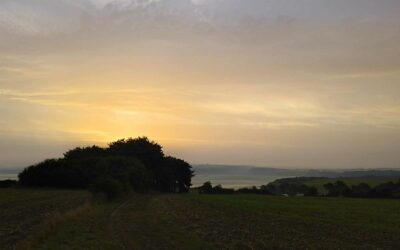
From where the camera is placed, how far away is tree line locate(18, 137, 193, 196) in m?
88.2

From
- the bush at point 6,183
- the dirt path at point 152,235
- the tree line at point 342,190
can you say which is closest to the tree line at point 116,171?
the bush at point 6,183

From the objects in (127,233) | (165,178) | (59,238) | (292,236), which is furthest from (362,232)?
(165,178)

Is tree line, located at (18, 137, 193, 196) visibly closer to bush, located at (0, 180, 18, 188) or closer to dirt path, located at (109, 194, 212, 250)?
bush, located at (0, 180, 18, 188)

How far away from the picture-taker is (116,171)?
3568 inches

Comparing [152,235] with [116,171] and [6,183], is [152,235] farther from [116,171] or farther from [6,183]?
[6,183]

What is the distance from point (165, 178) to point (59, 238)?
3915 inches

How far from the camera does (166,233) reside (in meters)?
27.8

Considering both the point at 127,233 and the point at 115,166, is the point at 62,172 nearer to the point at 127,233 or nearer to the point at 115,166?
the point at 115,166

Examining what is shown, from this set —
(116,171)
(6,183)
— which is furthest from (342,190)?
(6,183)

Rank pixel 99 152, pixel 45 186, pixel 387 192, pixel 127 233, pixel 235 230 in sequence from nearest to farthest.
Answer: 1. pixel 127 233
2. pixel 235 230
3. pixel 45 186
4. pixel 99 152
5. pixel 387 192

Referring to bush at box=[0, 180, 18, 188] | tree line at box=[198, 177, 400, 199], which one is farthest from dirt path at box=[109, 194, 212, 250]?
tree line at box=[198, 177, 400, 199]

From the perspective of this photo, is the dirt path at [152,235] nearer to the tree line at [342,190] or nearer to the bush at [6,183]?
the bush at [6,183]

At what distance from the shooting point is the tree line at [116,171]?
88188 millimetres

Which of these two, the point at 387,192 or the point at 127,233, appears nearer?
the point at 127,233
